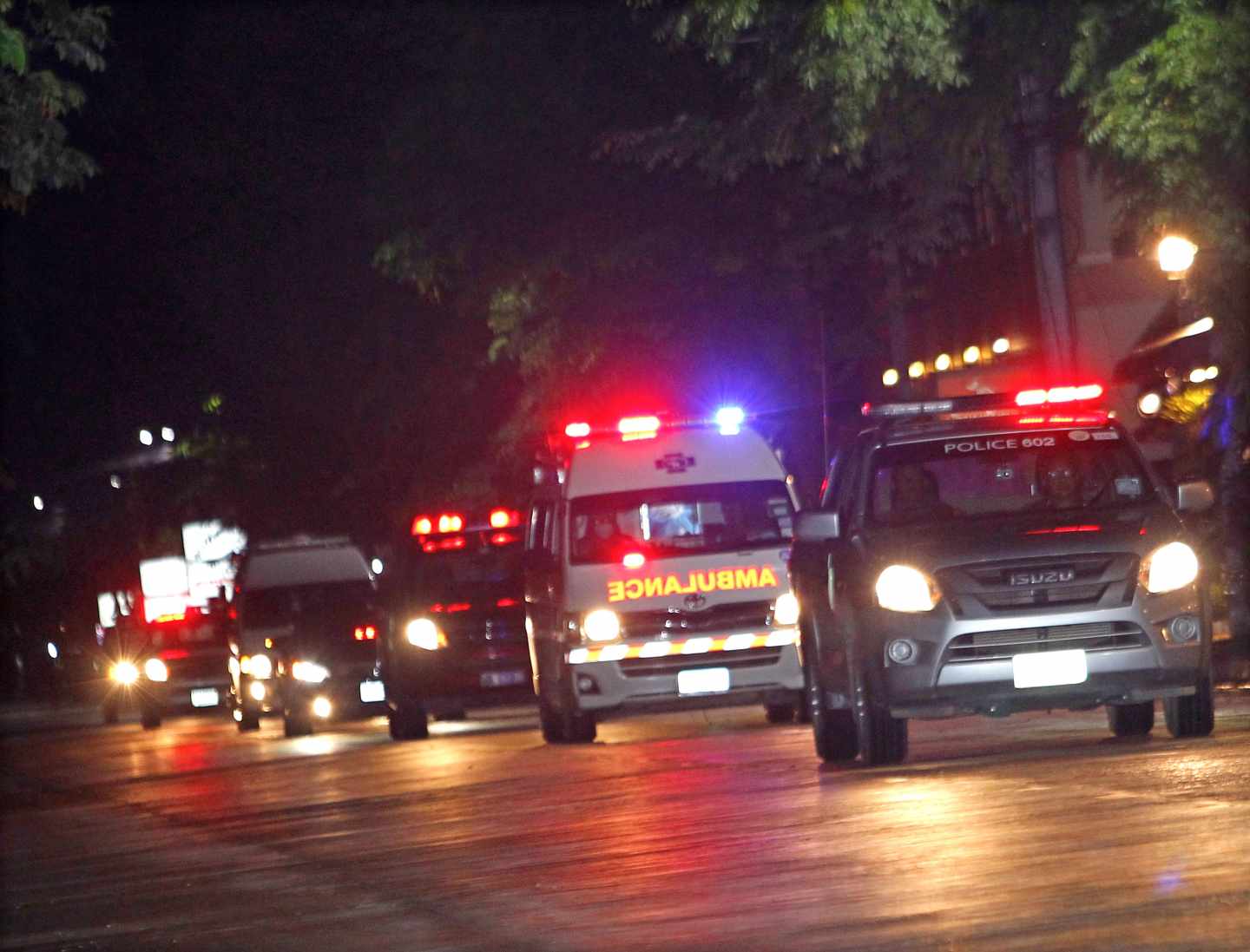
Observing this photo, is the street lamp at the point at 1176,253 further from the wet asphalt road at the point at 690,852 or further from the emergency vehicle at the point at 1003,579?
the emergency vehicle at the point at 1003,579

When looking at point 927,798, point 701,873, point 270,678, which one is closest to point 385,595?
point 270,678

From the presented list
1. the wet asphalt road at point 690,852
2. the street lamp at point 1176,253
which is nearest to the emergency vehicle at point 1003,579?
the wet asphalt road at point 690,852

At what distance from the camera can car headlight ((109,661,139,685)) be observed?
34.3m

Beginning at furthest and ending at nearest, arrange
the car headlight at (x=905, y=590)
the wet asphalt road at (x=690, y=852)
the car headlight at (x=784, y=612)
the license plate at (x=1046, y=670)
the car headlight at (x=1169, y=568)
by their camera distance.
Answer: the car headlight at (x=784, y=612) → the car headlight at (x=1169, y=568) → the car headlight at (x=905, y=590) → the license plate at (x=1046, y=670) → the wet asphalt road at (x=690, y=852)

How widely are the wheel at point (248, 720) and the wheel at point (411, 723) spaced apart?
5459mm

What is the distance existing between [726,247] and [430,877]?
63.2ft

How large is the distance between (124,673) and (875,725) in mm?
22986

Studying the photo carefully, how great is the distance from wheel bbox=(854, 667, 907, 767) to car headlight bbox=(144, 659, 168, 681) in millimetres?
20145

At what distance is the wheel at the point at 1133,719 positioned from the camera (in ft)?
48.1

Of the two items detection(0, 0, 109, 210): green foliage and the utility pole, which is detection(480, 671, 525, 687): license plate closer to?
detection(0, 0, 109, 210): green foliage

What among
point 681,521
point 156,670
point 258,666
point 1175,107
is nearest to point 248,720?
point 258,666

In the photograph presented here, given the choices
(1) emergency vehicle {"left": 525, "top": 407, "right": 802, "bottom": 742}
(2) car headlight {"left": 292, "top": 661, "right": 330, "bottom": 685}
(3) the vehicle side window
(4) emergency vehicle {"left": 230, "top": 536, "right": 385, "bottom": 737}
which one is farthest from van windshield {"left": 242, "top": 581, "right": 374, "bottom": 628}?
(1) emergency vehicle {"left": 525, "top": 407, "right": 802, "bottom": 742}

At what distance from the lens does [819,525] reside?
45.7ft

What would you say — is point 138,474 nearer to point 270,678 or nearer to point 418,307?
point 418,307
